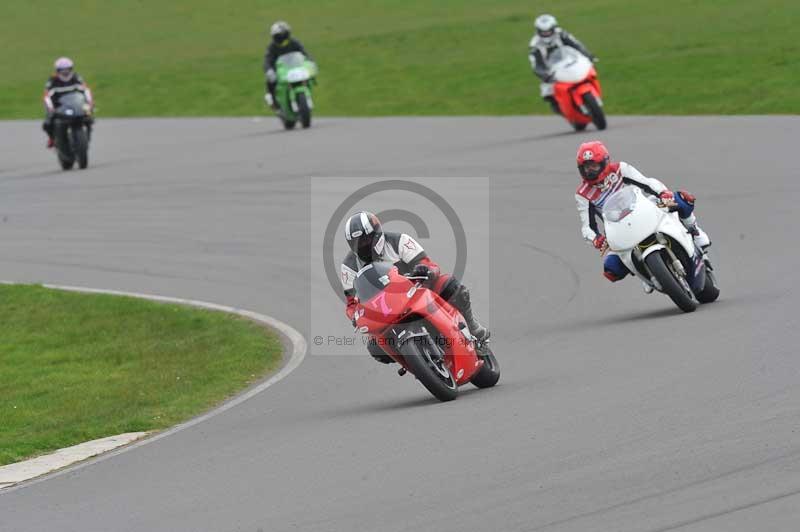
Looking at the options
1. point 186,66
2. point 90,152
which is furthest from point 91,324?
point 186,66

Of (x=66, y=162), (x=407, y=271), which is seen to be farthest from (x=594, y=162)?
(x=66, y=162)

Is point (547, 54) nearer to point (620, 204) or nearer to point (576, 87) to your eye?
point (576, 87)

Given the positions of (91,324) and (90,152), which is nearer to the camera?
(91,324)

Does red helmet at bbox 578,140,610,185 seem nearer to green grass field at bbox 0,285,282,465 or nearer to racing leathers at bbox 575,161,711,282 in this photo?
racing leathers at bbox 575,161,711,282

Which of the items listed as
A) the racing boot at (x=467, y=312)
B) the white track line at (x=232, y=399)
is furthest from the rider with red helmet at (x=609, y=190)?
the white track line at (x=232, y=399)

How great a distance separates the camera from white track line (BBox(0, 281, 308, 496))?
1138 cm

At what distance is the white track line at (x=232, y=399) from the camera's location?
37.3 ft

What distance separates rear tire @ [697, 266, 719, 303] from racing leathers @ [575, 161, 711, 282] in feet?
0.91

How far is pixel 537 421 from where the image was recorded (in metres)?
10.3

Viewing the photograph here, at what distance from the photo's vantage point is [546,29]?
89.2ft

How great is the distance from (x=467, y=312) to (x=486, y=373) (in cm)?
53

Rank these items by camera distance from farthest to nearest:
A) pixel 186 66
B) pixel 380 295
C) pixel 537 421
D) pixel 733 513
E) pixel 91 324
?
pixel 186 66, pixel 91 324, pixel 380 295, pixel 537 421, pixel 733 513

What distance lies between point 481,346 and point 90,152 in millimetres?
22396

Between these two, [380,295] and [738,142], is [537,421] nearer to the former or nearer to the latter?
[380,295]
